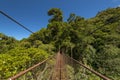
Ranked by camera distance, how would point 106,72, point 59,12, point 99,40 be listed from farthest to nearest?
point 59,12
point 99,40
point 106,72

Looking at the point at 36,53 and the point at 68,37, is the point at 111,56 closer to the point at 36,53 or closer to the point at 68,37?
the point at 68,37

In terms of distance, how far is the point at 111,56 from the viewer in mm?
10633

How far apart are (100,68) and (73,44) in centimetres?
238

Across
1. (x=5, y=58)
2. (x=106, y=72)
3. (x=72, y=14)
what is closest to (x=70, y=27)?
(x=72, y=14)

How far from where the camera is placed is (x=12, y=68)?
11.3 feet

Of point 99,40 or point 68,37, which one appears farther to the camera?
point 99,40

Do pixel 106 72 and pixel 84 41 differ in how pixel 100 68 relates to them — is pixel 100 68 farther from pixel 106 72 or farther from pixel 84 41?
pixel 84 41

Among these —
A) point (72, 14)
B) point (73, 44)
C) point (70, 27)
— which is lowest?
point (73, 44)

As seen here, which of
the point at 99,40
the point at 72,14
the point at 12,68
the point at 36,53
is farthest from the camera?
the point at 72,14

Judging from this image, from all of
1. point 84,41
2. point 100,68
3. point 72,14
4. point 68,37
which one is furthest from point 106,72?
point 72,14

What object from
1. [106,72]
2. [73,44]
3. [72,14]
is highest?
[72,14]

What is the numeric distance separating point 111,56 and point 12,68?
839 cm

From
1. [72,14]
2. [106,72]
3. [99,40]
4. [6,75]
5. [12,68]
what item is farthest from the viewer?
[72,14]

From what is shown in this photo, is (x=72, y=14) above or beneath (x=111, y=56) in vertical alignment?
above
